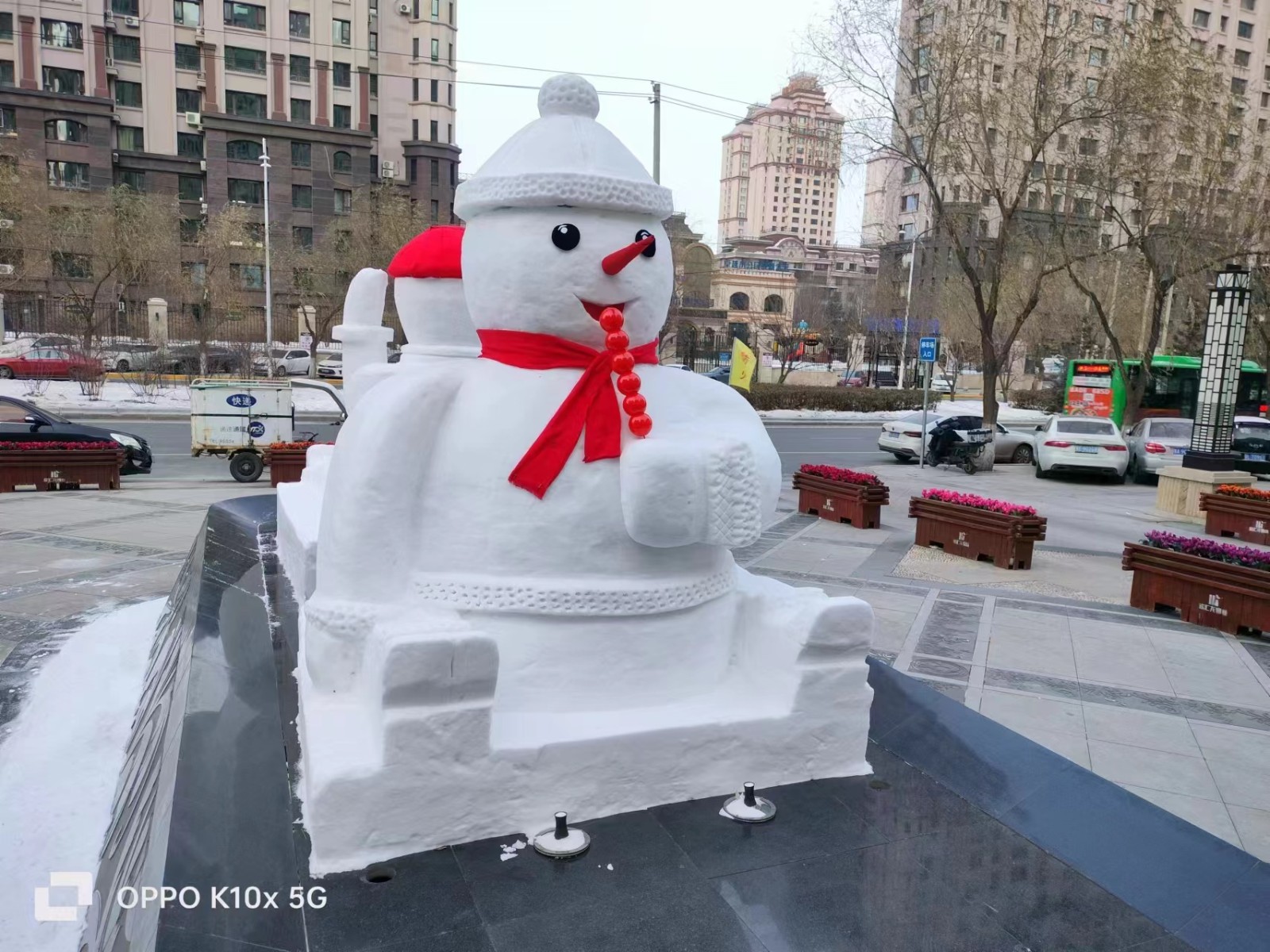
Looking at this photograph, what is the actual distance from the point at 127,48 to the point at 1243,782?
49179 millimetres

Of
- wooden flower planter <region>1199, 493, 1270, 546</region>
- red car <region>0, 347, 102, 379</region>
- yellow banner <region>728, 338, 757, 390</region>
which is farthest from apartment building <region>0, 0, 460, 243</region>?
wooden flower planter <region>1199, 493, 1270, 546</region>

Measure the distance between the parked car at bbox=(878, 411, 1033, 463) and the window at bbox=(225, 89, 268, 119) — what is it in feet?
117

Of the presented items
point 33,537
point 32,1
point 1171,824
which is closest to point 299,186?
point 32,1

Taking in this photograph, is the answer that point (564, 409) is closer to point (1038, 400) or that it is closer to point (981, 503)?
point (981, 503)

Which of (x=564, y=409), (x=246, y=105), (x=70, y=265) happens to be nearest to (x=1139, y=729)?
(x=564, y=409)

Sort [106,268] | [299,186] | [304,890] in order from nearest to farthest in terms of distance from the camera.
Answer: [304,890] → [106,268] → [299,186]

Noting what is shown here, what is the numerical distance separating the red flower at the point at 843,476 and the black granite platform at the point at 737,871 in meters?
8.57

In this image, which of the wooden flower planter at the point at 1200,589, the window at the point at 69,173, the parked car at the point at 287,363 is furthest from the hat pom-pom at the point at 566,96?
the window at the point at 69,173

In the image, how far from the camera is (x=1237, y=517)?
12.2m

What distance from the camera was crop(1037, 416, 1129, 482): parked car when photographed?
1792 centimetres

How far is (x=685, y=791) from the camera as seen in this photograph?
365 centimetres

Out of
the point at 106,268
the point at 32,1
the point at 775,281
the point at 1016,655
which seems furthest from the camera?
the point at 775,281

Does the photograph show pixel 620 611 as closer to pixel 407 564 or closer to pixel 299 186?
pixel 407 564

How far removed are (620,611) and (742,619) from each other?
2.33ft
